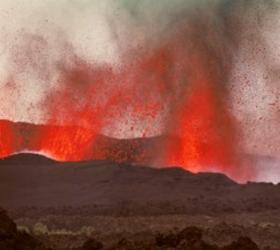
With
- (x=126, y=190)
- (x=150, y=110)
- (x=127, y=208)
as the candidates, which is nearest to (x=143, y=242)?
(x=127, y=208)

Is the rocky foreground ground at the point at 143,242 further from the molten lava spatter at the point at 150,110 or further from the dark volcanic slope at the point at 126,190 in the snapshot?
the molten lava spatter at the point at 150,110

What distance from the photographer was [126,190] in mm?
22141

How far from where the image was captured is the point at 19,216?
773 inches

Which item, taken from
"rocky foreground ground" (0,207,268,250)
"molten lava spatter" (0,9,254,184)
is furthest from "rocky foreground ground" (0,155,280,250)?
"molten lava spatter" (0,9,254,184)

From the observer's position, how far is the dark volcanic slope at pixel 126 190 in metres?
20.3

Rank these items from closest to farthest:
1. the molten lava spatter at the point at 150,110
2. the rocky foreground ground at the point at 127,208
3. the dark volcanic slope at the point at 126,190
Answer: the rocky foreground ground at the point at 127,208 → the dark volcanic slope at the point at 126,190 → the molten lava spatter at the point at 150,110

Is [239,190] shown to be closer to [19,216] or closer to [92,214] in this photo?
[92,214]

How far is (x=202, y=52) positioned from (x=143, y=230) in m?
21.3

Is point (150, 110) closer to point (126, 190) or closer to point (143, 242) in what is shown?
point (126, 190)

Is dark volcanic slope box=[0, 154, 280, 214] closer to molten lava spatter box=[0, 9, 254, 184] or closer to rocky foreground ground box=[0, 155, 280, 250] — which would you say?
rocky foreground ground box=[0, 155, 280, 250]

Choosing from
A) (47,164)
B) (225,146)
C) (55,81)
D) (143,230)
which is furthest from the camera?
(55,81)

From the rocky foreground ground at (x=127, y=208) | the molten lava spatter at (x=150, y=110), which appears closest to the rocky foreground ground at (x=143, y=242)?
the rocky foreground ground at (x=127, y=208)

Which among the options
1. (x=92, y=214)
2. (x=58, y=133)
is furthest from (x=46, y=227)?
(x=58, y=133)

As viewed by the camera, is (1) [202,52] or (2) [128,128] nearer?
(2) [128,128]
